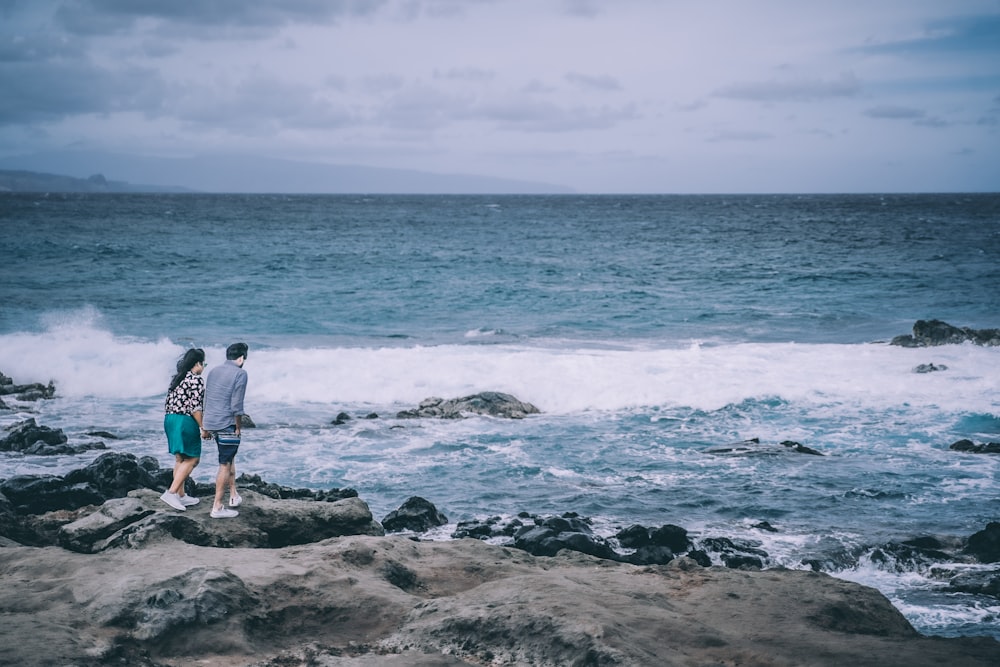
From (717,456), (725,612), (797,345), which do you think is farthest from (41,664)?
(797,345)

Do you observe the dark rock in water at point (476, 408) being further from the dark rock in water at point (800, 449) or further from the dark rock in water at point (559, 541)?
the dark rock in water at point (559, 541)

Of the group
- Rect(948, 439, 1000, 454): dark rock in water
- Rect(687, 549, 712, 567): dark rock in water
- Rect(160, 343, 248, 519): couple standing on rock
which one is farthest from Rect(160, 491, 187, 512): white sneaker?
Rect(948, 439, 1000, 454): dark rock in water

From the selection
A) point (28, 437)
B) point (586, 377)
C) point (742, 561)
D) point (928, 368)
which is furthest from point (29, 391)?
point (928, 368)

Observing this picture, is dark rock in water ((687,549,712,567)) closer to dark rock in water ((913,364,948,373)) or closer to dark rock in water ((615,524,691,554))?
dark rock in water ((615,524,691,554))

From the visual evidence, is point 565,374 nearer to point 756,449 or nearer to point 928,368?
point 756,449

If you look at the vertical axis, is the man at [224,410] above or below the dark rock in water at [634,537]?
above

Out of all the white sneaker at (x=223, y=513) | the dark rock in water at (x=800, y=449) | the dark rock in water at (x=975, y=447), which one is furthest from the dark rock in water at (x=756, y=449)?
the white sneaker at (x=223, y=513)

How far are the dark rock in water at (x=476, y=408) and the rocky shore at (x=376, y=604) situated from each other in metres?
9.30

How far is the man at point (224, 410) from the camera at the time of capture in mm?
8859

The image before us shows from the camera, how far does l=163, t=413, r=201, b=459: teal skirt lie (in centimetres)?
902

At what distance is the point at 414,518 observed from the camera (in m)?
11.9

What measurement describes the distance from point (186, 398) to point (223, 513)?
4.26 ft

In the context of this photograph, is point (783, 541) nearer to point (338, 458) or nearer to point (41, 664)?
point (338, 458)

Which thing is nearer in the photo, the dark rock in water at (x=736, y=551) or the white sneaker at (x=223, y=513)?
the white sneaker at (x=223, y=513)
